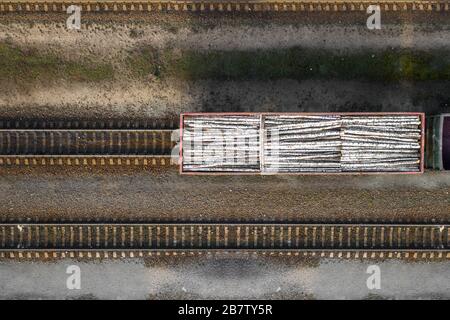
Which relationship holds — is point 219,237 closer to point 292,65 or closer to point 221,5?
point 292,65

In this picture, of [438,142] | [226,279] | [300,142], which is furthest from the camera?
[226,279]

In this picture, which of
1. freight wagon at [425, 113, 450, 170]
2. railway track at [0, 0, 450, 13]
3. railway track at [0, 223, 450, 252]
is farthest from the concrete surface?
railway track at [0, 0, 450, 13]

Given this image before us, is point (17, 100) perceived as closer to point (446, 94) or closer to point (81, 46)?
point (81, 46)

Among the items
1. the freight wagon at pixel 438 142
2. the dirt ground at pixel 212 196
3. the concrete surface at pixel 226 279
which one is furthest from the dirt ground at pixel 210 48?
the concrete surface at pixel 226 279

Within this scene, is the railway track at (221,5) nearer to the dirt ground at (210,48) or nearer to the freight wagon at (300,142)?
the dirt ground at (210,48)

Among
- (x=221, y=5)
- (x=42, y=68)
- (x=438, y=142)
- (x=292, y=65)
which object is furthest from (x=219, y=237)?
(x=42, y=68)

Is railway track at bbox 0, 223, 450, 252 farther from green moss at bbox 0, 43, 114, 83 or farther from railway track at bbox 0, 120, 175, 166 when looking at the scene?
green moss at bbox 0, 43, 114, 83

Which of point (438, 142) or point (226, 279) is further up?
point (438, 142)
